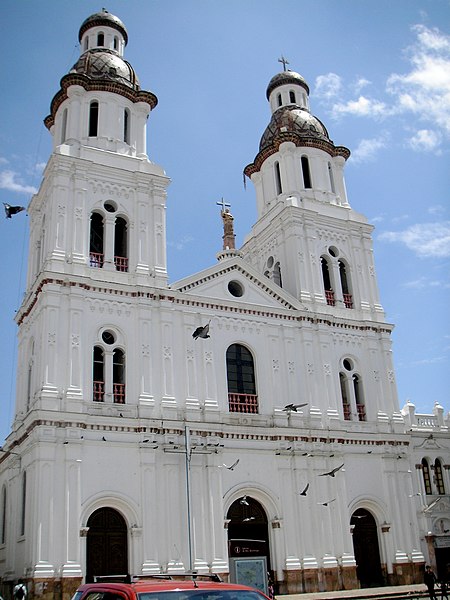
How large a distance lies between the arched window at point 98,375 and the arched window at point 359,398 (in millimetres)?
12443

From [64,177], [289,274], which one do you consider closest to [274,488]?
[289,274]

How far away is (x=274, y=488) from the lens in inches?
1101

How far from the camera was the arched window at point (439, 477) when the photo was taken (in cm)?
3275

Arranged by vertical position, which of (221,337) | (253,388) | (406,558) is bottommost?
(406,558)

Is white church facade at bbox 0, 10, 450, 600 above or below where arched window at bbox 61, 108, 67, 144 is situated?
below

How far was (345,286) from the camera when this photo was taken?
3525 cm

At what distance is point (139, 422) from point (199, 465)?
2.96 meters

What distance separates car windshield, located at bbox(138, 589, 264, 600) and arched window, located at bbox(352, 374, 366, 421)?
84.4ft

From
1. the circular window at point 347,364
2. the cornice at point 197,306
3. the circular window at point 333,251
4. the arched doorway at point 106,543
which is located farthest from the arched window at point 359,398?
the arched doorway at point 106,543

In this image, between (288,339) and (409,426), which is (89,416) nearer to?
(288,339)

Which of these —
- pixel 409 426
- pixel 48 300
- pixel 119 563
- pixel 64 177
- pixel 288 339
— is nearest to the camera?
pixel 119 563

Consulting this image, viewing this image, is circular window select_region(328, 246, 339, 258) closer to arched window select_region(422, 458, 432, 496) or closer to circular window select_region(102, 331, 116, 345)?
arched window select_region(422, 458, 432, 496)

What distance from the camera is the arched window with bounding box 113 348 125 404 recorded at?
26.7 m

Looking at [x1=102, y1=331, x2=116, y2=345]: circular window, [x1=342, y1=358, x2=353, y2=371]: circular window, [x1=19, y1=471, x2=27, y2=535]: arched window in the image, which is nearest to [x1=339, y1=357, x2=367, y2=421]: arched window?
[x1=342, y1=358, x2=353, y2=371]: circular window
